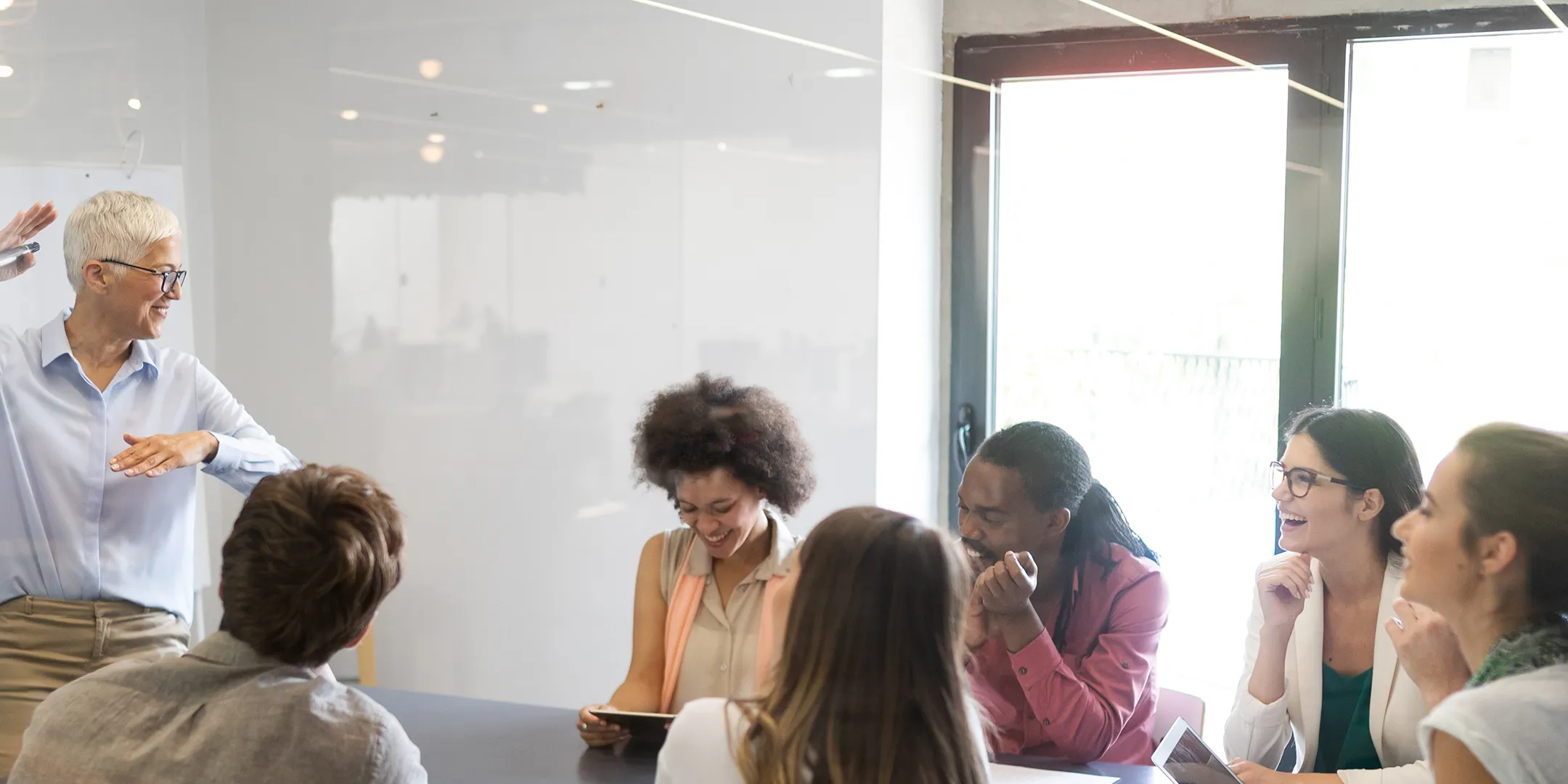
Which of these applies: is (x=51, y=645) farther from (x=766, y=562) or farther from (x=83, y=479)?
(x=766, y=562)

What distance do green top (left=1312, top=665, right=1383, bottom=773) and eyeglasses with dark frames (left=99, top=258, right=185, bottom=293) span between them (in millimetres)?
2055

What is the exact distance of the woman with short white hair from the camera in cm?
220

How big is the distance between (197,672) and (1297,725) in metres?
1.59

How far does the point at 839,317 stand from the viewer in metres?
3.13

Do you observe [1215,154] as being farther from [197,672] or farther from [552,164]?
[197,672]

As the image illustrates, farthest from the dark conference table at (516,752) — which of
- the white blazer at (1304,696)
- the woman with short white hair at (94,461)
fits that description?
the woman with short white hair at (94,461)

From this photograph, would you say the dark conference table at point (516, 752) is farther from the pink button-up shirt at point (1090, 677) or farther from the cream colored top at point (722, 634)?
the cream colored top at point (722, 634)

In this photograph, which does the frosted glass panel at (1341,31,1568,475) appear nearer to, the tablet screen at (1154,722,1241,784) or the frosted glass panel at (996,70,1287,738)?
the frosted glass panel at (996,70,1287,738)

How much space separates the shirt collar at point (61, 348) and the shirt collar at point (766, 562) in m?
1.05

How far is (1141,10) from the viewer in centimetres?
315

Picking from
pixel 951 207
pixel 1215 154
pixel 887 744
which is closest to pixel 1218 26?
pixel 1215 154

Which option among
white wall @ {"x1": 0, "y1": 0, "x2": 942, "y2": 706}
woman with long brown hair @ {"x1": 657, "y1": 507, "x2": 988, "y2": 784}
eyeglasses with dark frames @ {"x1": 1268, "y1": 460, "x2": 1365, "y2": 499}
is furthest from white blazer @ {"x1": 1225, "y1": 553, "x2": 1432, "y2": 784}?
white wall @ {"x1": 0, "y1": 0, "x2": 942, "y2": 706}

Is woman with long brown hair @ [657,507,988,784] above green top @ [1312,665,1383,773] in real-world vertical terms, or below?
above

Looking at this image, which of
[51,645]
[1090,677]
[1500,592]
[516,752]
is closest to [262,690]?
[516,752]
